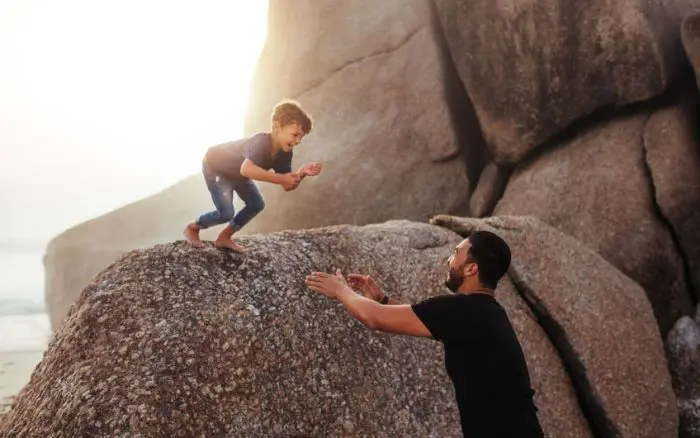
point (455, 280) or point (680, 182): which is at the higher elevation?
point (455, 280)

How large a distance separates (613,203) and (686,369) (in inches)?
144

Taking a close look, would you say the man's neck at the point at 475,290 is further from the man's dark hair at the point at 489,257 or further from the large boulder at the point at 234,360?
the large boulder at the point at 234,360

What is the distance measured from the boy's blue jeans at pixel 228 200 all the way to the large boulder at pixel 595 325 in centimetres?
402

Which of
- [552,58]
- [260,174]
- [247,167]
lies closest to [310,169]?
[260,174]

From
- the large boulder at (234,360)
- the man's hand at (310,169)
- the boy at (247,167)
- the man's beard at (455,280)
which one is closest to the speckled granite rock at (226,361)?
the large boulder at (234,360)

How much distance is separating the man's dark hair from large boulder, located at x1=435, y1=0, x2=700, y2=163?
431 inches

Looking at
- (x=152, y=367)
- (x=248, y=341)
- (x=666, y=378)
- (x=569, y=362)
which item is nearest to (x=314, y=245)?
(x=248, y=341)

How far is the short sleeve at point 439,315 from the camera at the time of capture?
4004mm

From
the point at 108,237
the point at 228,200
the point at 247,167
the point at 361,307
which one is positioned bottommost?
the point at 108,237

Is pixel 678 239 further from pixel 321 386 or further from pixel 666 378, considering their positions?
pixel 321 386

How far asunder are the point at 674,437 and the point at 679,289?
391 cm

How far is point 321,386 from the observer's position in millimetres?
6789

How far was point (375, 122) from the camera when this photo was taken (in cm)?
1622

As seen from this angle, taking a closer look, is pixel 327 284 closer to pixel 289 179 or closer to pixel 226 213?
pixel 289 179
